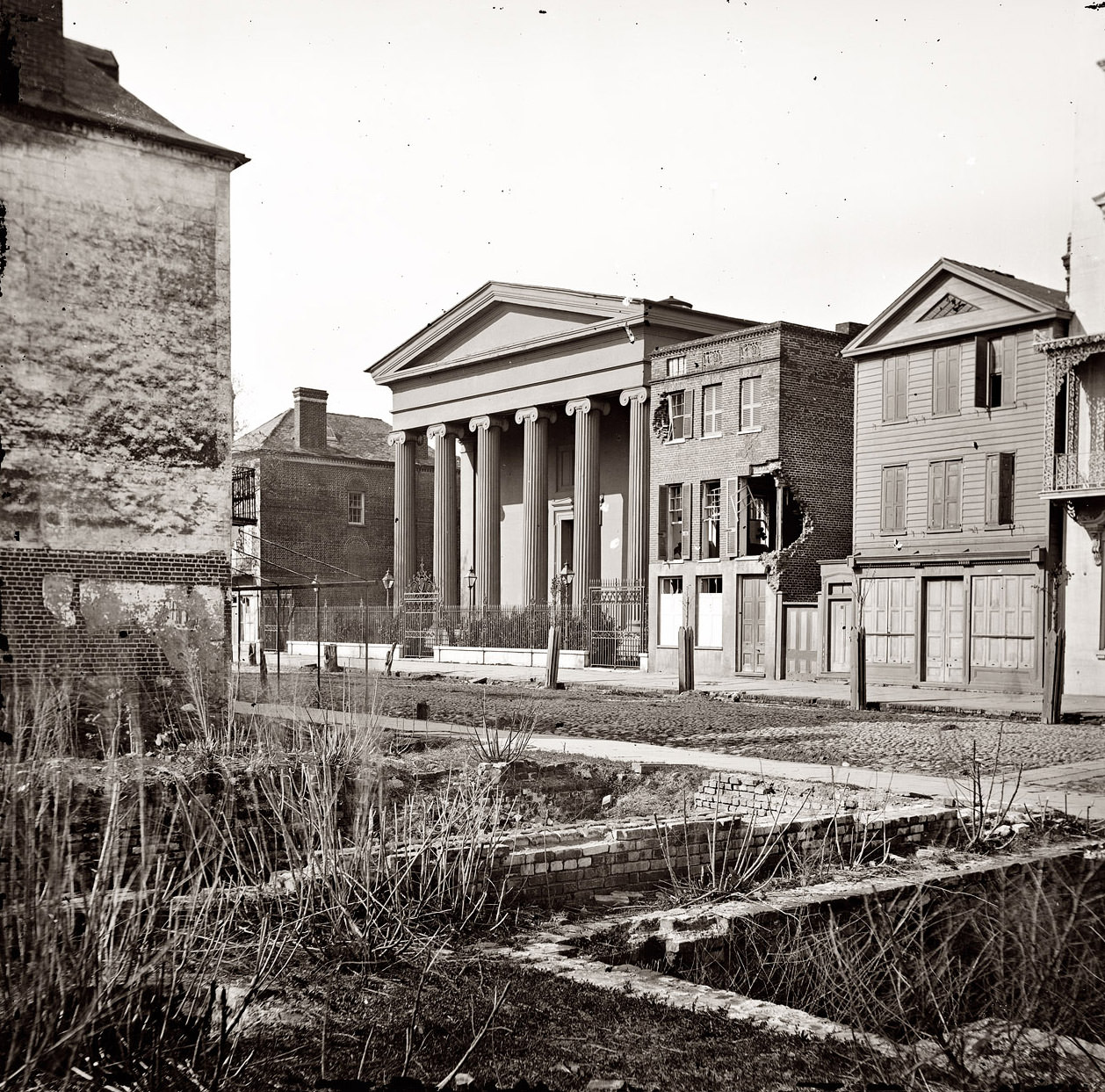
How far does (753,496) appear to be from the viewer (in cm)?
3456

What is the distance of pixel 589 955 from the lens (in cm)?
601

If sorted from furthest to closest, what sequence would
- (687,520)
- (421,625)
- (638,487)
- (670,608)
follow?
(421,625)
(638,487)
(670,608)
(687,520)

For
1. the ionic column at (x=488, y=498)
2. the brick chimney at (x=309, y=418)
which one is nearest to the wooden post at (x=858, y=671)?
the ionic column at (x=488, y=498)

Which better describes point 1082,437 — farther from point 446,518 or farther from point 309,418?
point 309,418

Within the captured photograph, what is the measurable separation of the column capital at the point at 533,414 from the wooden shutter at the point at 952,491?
63.1 feet

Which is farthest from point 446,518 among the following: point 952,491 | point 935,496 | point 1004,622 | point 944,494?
point 1004,622

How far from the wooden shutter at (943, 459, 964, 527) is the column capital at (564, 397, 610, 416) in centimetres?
1593

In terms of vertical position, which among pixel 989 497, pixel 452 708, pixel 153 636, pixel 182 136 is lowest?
pixel 452 708

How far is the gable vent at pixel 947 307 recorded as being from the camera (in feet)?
94.4

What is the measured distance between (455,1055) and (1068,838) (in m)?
6.03

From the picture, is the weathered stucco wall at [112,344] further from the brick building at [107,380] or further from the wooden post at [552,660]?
the wooden post at [552,660]

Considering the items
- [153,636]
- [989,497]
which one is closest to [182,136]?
[153,636]

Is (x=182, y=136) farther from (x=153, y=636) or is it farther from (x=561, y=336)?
(x=561, y=336)

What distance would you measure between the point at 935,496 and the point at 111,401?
20003 mm
